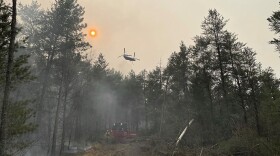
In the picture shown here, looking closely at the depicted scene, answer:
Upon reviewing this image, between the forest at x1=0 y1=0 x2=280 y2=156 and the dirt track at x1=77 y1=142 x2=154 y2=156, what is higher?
the forest at x1=0 y1=0 x2=280 y2=156

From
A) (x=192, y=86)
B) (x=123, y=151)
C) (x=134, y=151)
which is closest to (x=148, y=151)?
(x=134, y=151)

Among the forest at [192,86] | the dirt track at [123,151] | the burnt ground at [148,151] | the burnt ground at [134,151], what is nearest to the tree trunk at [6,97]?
the forest at [192,86]

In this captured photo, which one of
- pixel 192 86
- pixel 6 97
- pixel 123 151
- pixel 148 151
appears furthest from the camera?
pixel 192 86

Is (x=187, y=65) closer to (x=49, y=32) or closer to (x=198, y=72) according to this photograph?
(x=198, y=72)

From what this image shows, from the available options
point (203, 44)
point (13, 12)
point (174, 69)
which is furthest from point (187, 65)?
point (13, 12)

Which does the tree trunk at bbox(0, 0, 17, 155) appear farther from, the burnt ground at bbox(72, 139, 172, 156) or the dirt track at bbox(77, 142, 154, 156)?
the dirt track at bbox(77, 142, 154, 156)

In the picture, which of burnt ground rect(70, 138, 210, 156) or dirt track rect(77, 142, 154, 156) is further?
dirt track rect(77, 142, 154, 156)

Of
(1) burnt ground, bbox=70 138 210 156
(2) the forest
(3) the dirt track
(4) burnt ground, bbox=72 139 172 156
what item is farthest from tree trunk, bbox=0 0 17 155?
(3) the dirt track

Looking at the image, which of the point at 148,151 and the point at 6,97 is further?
the point at 148,151

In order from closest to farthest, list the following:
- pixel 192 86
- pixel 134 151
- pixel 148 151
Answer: pixel 148 151 < pixel 134 151 < pixel 192 86

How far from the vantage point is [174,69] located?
4241 centimetres

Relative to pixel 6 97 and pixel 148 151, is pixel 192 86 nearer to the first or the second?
pixel 148 151

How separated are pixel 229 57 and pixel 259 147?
13.9 meters

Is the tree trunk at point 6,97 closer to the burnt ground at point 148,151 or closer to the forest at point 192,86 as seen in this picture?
the forest at point 192,86
